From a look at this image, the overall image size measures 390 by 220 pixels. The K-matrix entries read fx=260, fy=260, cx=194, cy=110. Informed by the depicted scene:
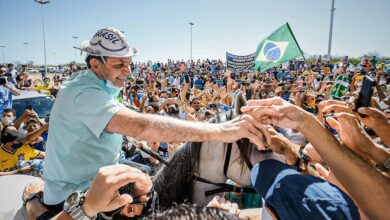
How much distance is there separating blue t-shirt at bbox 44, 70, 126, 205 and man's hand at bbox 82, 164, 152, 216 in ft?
2.08

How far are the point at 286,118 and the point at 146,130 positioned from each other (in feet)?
2.99

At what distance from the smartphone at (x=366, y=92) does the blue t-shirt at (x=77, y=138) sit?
1.69 m

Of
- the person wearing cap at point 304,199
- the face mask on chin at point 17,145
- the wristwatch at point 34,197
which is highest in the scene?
the person wearing cap at point 304,199

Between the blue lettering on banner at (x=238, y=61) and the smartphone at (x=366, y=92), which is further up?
the blue lettering on banner at (x=238, y=61)

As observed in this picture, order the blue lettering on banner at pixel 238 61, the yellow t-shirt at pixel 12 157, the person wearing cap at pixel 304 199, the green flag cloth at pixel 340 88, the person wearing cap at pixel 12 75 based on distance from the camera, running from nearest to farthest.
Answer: the person wearing cap at pixel 304 199, the yellow t-shirt at pixel 12 157, the green flag cloth at pixel 340 88, the person wearing cap at pixel 12 75, the blue lettering on banner at pixel 238 61

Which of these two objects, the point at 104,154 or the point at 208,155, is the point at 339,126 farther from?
the point at 104,154

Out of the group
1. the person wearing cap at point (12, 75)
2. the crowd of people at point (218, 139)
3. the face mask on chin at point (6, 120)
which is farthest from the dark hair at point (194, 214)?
the person wearing cap at point (12, 75)

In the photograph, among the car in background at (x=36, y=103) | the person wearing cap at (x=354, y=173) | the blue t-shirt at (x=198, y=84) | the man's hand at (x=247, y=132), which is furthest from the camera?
the blue t-shirt at (x=198, y=84)

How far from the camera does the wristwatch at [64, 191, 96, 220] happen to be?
1200 mm

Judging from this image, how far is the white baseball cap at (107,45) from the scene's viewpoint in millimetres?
2023

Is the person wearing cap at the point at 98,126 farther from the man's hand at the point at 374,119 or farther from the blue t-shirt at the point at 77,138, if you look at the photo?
the man's hand at the point at 374,119

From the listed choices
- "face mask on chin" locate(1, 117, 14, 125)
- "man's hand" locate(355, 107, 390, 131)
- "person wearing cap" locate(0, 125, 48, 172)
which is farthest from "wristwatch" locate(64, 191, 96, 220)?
"face mask on chin" locate(1, 117, 14, 125)

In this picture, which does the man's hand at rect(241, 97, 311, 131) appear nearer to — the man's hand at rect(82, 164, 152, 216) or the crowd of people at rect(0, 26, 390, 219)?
the crowd of people at rect(0, 26, 390, 219)

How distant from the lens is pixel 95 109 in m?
1.70
